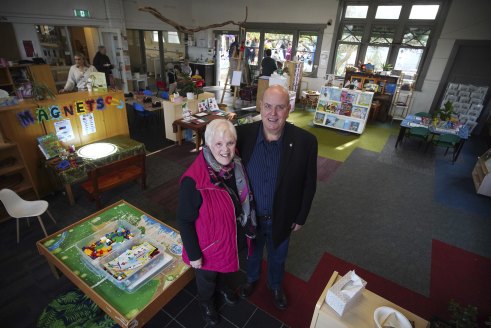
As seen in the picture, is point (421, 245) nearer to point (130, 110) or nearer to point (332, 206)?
point (332, 206)

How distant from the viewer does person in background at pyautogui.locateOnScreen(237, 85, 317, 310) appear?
180cm

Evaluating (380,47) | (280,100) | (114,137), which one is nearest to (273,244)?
(280,100)

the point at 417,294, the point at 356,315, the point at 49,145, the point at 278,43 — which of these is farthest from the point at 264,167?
the point at 278,43

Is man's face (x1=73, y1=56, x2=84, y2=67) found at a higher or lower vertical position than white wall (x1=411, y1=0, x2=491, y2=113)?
lower

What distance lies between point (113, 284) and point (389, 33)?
9.90m

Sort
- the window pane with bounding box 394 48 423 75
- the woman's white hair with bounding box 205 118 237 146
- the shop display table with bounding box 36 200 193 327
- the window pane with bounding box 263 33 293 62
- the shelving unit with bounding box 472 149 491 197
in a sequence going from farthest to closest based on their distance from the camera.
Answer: the window pane with bounding box 263 33 293 62, the window pane with bounding box 394 48 423 75, the shelving unit with bounding box 472 149 491 197, the shop display table with bounding box 36 200 193 327, the woman's white hair with bounding box 205 118 237 146

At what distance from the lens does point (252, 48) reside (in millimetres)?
11047

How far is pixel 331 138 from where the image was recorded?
22.7 ft

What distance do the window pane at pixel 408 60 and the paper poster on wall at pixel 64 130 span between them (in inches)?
366

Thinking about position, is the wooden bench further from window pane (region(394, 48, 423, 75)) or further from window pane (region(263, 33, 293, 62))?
window pane (region(394, 48, 423, 75))

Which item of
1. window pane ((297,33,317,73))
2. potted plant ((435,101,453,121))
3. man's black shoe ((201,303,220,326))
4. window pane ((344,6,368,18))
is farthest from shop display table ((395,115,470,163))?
man's black shoe ((201,303,220,326))

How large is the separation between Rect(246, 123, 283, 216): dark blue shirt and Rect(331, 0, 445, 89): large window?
26.7 feet

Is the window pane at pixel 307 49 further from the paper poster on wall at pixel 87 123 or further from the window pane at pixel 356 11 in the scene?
the paper poster on wall at pixel 87 123

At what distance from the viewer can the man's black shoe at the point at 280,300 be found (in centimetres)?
249
